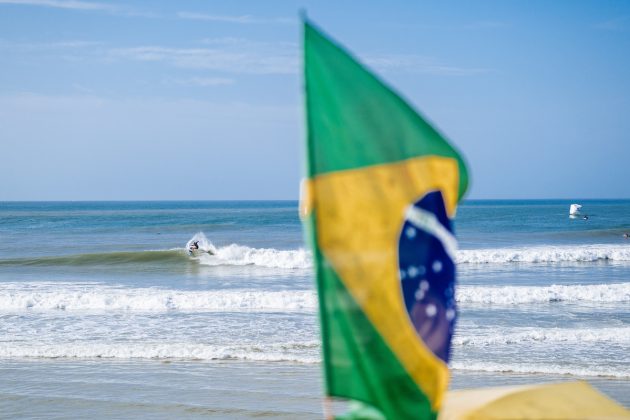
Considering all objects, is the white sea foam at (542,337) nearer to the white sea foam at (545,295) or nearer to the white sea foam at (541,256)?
the white sea foam at (545,295)

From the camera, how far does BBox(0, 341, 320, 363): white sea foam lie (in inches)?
427

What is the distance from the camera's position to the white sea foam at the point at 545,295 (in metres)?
16.7

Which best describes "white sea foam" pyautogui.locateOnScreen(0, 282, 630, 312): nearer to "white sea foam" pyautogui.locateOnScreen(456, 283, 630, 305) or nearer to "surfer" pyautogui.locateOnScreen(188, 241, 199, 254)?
"white sea foam" pyautogui.locateOnScreen(456, 283, 630, 305)

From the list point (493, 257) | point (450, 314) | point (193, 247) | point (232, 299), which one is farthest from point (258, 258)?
point (450, 314)

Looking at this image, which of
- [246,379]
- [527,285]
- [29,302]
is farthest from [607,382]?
[29,302]

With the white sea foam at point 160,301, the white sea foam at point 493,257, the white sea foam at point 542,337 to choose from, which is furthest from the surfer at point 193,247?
the white sea foam at point 542,337

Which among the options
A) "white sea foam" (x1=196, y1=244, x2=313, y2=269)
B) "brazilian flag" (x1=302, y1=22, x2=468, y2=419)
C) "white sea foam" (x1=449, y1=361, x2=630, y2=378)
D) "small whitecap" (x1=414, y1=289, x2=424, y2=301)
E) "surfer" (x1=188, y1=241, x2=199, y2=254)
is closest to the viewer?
"brazilian flag" (x1=302, y1=22, x2=468, y2=419)

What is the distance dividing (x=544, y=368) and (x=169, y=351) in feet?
18.0

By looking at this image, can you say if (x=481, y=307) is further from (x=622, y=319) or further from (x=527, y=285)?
(x=527, y=285)

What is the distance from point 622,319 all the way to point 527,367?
5146mm

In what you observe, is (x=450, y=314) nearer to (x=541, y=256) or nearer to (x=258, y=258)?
(x=541, y=256)

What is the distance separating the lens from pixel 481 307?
15758 millimetres

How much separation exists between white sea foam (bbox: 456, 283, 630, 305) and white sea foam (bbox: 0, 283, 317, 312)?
3.84 metres

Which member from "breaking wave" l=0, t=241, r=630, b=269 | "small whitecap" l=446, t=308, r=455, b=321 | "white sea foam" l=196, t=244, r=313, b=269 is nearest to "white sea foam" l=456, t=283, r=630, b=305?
"breaking wave" l=0, t=241, r=630, b=269
